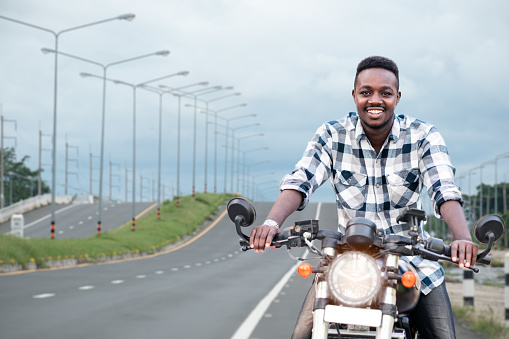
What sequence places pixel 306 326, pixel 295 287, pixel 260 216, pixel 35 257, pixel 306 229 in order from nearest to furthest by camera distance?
pixel 306 229, pixel 306 326, pixel 295 287, pixel 35 257, pixel 260 216

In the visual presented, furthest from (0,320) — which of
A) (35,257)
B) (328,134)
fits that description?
(35,257)

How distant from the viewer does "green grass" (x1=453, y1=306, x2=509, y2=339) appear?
9727 millimetres

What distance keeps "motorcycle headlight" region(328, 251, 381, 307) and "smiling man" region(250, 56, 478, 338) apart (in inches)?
25.7

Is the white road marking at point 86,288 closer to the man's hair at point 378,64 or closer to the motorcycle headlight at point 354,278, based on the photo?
the man's hair at point 378,64

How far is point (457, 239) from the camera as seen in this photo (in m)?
3.28

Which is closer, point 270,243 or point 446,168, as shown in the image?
point 270,243

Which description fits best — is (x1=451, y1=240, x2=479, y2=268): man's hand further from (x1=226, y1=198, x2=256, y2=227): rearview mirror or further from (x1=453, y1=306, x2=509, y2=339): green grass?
(x1=453, y1=306, x2=509, y2=339): green grass

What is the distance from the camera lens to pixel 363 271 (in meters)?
2.97

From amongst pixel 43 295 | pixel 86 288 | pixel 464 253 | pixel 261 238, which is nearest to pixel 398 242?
pixel 464 253

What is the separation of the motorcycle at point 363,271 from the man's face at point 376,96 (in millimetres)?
697

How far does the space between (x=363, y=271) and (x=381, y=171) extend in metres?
1.09

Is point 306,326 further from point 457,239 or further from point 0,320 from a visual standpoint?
point 0,320

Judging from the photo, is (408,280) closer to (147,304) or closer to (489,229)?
(489,229)

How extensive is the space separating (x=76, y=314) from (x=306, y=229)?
935 centimetres
